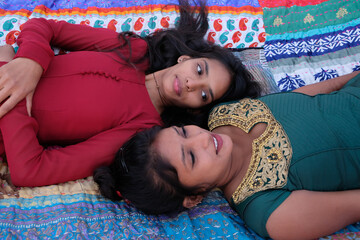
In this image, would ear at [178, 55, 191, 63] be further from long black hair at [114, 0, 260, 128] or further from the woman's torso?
the woman's torso

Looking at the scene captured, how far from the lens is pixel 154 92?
5.88 feet

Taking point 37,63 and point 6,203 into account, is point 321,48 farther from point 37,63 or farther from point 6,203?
point 6,203

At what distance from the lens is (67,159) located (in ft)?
4.49

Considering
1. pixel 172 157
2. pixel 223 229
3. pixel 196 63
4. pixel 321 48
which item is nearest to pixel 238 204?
pixel 223 229

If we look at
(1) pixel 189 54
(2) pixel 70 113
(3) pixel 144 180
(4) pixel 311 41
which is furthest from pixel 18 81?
(4) pixel 311 41

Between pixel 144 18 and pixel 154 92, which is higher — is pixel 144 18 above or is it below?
above

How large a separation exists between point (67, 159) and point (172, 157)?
19.0 inches

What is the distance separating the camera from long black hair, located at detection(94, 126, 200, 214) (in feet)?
4.22

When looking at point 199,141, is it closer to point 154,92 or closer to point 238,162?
point 238,162

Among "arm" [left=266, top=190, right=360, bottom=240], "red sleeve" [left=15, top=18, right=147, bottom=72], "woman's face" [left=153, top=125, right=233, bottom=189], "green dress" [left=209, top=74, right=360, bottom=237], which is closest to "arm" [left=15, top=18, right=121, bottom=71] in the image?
"red sleeve" [left=15, top=18, right=147, bottom=72]

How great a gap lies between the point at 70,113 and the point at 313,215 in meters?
1.16

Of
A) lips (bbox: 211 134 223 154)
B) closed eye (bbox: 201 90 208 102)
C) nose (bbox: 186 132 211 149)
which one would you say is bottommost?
lips (bbox: 211 134 223 154)

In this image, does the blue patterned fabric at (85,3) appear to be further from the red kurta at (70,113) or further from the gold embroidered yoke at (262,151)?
the gold embroidered yoke at (262,151)

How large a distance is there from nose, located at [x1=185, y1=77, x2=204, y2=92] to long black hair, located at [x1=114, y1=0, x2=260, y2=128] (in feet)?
0.67
